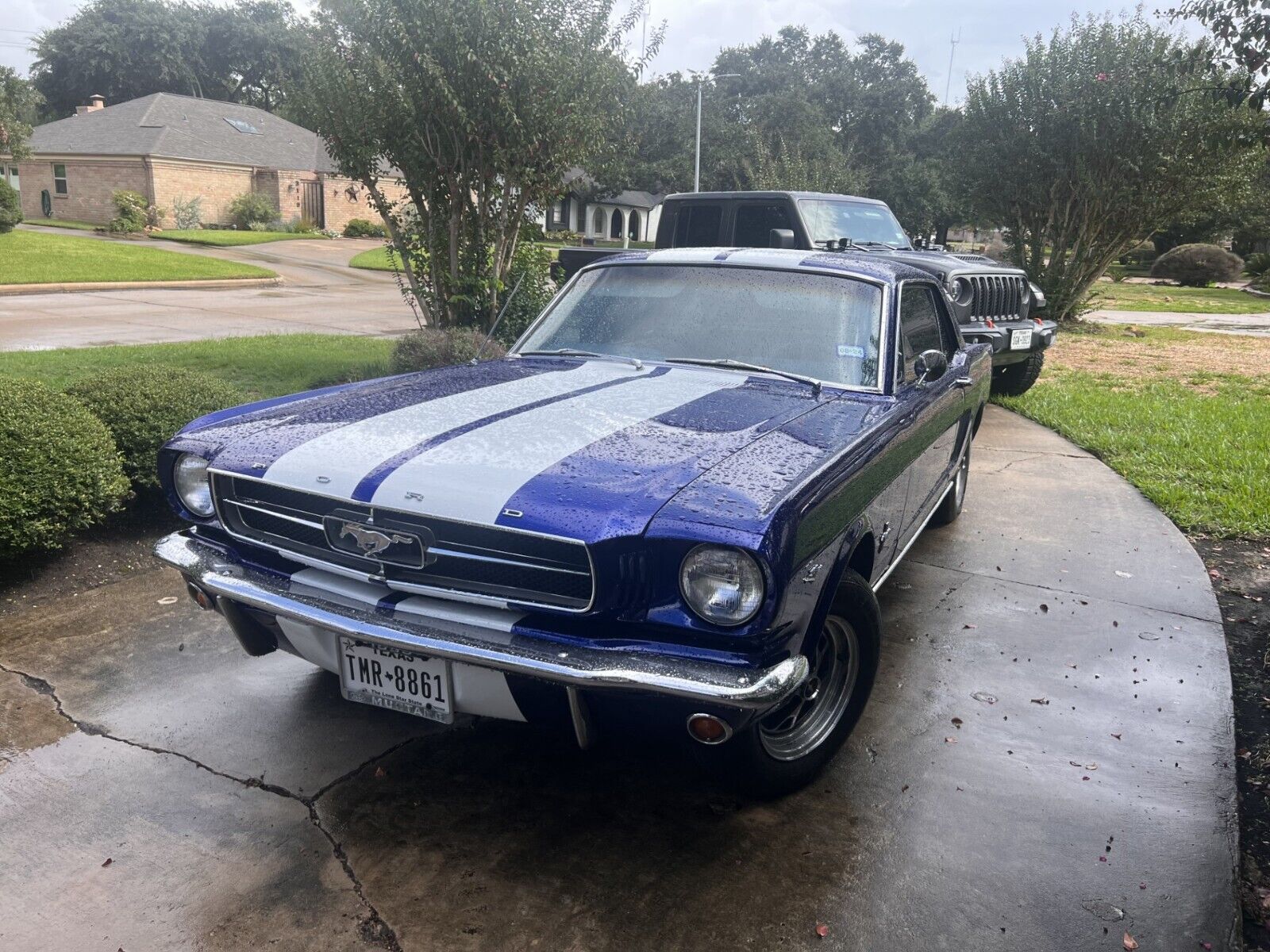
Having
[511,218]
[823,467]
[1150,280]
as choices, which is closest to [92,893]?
[823,467]

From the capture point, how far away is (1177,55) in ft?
14.9

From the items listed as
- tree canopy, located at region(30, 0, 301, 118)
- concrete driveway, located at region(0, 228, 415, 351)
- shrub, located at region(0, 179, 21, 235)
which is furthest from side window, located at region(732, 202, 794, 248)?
tree canopy, located at region(30, 0, 301, 118)

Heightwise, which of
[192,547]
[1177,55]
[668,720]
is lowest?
[668,720]

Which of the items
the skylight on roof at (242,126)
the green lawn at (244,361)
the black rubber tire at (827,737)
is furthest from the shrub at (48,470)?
the skylight on roof at (242,126)

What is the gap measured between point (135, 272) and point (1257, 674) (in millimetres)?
19514

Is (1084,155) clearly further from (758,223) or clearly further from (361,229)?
(361,229)

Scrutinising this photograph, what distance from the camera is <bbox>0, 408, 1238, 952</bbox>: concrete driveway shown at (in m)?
2.55

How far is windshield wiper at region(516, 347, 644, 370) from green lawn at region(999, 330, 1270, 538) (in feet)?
13.0

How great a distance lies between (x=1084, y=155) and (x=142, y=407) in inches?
588

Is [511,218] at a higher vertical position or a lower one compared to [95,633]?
higher

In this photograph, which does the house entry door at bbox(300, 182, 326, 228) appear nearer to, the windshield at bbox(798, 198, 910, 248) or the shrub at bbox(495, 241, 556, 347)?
the shrub at bbox(495, 241, 556, 347)

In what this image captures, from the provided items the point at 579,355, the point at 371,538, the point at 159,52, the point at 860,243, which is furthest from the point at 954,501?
the point at 159,52

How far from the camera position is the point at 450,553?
2.65m

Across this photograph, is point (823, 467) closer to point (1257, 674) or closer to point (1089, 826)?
point (1089, 826)
